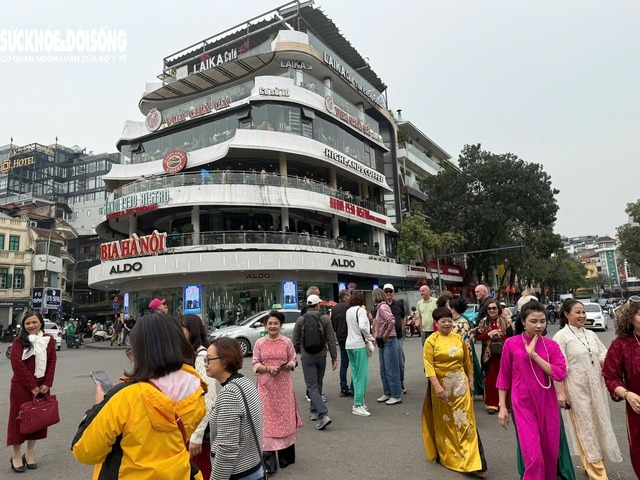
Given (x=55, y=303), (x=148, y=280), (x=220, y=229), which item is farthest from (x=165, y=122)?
(x=55, y=303)

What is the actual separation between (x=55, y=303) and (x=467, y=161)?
32.6 meters

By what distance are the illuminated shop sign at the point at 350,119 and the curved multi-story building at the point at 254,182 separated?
124 mm

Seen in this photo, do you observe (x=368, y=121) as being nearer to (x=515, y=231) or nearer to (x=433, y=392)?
(x=515, y=231)

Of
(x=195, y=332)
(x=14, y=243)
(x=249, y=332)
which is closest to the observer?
(x=195, y=332)

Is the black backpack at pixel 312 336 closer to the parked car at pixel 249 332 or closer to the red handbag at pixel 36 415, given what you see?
the red handbag at pixel 36 415

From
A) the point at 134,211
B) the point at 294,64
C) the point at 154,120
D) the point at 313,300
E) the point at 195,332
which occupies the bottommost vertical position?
the point at 195,332

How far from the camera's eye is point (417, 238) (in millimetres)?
34156

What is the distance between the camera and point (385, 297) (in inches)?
310

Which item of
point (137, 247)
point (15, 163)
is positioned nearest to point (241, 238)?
point (137, 247)

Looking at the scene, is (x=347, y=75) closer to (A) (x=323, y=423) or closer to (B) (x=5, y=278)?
(A) (x=323, y=423)

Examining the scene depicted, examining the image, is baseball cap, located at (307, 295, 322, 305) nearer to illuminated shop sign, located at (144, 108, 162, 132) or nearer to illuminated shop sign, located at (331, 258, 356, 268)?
illuminated shop sign, located at (331, 258, 356, 268)

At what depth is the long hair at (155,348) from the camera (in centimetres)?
217

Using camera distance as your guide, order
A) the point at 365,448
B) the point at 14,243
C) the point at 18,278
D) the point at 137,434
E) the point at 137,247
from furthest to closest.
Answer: the point at 14,243 → the point at 18,278 → the point at 137,247 → the point at 365,448 → the point at 137,434

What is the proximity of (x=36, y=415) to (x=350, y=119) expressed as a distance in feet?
101
